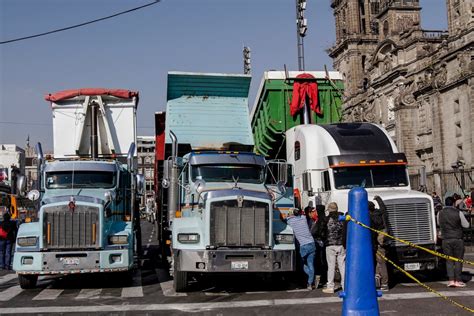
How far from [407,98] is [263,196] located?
175 feet

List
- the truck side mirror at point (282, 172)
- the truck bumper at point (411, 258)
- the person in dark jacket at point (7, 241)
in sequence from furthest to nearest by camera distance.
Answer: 1. the person in dark jacket at point (7, 241)
2. the truck side mirror at point (282, 172)
3. the truck bumper at point (411, 258)

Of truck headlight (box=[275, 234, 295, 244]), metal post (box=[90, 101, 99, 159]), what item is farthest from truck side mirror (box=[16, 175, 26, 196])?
truck headlight (box=[275, 234, 295, 244])

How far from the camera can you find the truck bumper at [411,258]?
483 inches

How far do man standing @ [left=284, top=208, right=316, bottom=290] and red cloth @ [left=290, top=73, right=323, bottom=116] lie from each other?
265 inches

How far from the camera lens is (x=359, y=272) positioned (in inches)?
259

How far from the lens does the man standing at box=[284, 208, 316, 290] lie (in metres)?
12.0

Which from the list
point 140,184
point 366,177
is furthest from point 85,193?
point 366,177

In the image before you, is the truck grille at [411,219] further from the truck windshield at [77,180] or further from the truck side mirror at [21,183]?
the truck side mirror at [21,183]

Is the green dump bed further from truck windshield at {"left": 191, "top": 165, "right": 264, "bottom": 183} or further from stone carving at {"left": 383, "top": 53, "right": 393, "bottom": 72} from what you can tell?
stone carving at {"left": 383, "top": 53, "right": 393, "bottom": 72}

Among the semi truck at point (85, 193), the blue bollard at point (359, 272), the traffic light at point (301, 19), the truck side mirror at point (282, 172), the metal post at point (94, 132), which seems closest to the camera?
the blue bollard at point (359, 272)

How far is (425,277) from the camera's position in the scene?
13578 millimetres

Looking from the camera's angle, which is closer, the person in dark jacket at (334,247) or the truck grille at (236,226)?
the truck grille at (236,226)

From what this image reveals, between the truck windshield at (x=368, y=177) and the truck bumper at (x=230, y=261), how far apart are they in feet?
11.3

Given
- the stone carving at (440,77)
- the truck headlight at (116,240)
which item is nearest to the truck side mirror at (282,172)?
the truck headlight at (116,240)
